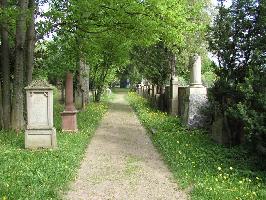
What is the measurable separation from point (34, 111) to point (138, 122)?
872 cm

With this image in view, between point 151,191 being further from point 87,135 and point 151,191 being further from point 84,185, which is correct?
point 87,135

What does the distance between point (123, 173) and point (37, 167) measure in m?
1.75

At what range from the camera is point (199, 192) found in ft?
24.1

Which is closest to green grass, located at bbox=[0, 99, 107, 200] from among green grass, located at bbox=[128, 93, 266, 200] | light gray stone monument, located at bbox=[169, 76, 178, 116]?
green grass, located at bbox=[128, 93, 266, 200]

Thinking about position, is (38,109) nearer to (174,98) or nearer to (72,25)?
(72,25)

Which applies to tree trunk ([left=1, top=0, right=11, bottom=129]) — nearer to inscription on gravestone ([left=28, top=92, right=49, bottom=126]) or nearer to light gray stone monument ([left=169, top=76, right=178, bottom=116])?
inscription on gravestone ([left=28, top=92, right=49, bottom=126])

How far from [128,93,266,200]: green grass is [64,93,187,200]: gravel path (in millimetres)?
290

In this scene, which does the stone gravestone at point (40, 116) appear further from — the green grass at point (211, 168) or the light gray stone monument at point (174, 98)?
the light gray stone monument at point (174, 98)

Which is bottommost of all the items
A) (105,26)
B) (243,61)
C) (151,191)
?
(151,191)

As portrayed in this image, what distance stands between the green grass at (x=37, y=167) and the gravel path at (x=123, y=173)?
24cm

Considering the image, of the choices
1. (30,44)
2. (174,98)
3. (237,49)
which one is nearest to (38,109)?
(30,44)

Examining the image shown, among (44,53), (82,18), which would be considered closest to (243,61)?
(82,18)

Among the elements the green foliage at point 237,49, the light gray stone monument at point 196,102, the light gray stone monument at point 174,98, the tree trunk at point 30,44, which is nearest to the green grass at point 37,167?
the tree trunk at point 30,44

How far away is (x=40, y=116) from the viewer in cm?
1154
